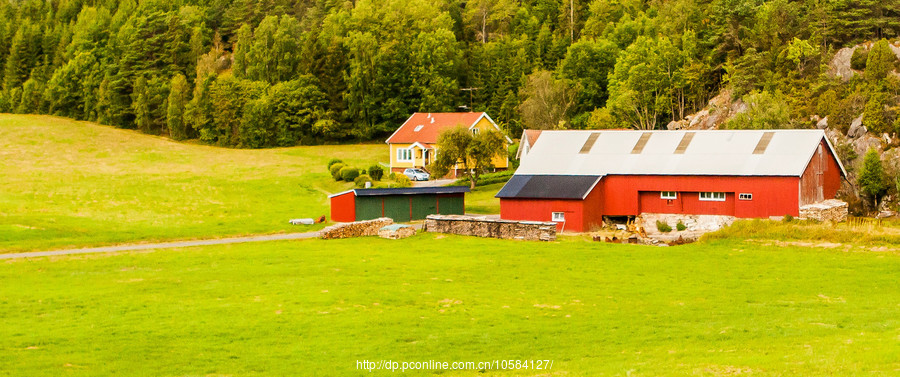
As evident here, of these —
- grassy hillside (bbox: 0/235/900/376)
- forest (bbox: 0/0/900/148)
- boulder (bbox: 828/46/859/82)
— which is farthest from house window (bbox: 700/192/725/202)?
boulder (bbox: 828/46/859/82)

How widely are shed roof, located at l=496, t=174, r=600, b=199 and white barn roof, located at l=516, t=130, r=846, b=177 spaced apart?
29.7 inches

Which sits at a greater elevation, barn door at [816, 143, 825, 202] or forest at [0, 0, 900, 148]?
forest at [0, 0, 900, 148]

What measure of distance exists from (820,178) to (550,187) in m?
15.9

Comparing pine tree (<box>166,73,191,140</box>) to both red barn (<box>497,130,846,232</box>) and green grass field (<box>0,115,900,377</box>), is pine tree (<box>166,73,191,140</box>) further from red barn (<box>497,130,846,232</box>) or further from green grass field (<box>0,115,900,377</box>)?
red barn (<box>497,130,846,232</box>)

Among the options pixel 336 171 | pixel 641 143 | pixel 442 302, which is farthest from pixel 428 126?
pixel 442 302

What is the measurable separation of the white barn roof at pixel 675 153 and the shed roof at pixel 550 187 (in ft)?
2.48

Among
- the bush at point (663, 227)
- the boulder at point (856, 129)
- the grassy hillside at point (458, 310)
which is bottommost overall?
the grassy hillside at point (458, 310)

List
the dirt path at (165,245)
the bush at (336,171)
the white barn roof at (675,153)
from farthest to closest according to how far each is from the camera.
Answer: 1. the bush at (336,171)
2. the white barn roof at (675,153)
3. the dirt path at (165,245)

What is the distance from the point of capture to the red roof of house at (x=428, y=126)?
85.8 m

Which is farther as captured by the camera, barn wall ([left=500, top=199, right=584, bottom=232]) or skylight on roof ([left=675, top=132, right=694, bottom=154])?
skylight on roof ([left=675, top=132, right=694, bottom=154])

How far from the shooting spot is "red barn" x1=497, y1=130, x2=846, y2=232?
50.4m

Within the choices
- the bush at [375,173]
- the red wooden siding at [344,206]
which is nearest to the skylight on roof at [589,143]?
the red wooden siding at [344,206]

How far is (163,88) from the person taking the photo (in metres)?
113

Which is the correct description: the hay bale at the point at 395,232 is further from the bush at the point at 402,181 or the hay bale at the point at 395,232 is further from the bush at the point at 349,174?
the bush at the point at 349,174
